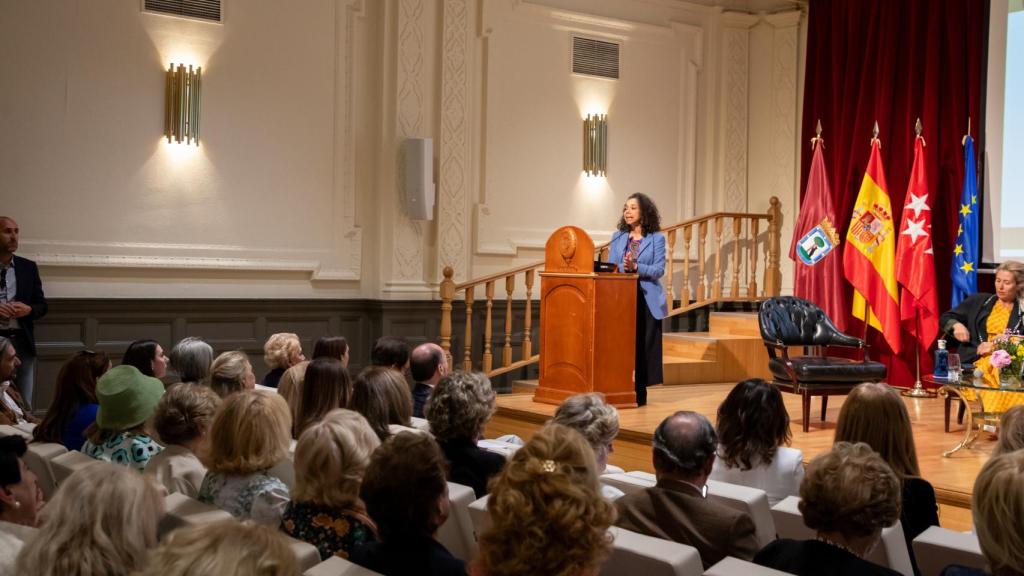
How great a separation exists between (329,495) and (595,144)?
22.3ft

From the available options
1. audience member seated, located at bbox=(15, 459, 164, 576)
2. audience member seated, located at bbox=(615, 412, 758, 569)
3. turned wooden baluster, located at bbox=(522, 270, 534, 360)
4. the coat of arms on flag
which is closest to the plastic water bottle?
the coat of arms on flag

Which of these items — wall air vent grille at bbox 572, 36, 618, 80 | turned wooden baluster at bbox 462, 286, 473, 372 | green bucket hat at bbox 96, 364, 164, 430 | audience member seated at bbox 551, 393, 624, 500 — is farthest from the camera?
wall air vent grille at bbox 572, 36, 618, 80

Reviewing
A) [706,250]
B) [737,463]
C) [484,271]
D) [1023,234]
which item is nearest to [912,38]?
[1023,234]

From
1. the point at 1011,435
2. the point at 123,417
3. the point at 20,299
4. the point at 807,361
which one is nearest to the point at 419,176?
the point at 20,299

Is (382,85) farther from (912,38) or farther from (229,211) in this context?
(912,38)

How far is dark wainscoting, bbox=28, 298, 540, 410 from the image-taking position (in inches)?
260

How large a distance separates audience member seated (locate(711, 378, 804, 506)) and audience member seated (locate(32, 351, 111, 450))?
2.24 m

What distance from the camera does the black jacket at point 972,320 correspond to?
6.41 meters

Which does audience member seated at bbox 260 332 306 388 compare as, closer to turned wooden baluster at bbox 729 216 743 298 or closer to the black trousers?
the black trousers

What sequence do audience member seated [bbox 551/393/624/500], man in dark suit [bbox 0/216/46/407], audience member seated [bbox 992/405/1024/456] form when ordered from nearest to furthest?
audience member seated [bbox 992/405/1024/456], audience member seated [bbox 551/393/624/500], man in dark suit [bbox 0/216/46/407]

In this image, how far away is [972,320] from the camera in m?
6.55

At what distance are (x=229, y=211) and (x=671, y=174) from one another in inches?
161

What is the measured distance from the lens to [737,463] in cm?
331

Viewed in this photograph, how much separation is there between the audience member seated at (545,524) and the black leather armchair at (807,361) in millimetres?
4280
